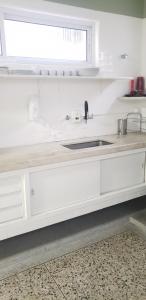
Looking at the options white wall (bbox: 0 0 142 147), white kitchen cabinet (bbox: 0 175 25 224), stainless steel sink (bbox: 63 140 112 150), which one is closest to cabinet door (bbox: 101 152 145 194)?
stainless steel sink (bbox: 63 140 112 150)

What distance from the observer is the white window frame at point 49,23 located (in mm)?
2189

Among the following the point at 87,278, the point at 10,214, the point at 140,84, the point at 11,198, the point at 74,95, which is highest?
the point at 140,84

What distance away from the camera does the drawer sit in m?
1.89

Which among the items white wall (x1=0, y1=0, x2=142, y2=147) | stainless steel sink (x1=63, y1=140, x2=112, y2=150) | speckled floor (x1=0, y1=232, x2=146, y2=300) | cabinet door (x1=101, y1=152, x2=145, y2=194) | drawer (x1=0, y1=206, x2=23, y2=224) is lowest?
speckled floor (x1=0, y1=232, x2=146, y2=300)

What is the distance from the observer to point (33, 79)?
2.35m

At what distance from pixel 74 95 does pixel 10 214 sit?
1.43 metres

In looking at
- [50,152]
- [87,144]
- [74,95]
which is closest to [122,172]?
[87,144]

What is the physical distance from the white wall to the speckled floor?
3.88ft

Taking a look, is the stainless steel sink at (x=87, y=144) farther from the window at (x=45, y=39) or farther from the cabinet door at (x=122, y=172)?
the window at (x=45, y=39)

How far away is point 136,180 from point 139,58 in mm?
1573

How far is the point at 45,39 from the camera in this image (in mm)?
2424

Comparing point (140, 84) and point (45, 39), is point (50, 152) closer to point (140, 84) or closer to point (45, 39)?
point (45, 39)

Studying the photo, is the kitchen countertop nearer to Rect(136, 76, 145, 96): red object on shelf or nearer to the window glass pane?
Rect(136, 76, 145, 96): red object on shelf

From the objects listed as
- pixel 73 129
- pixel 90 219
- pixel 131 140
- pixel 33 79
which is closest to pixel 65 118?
pixel 73 129
